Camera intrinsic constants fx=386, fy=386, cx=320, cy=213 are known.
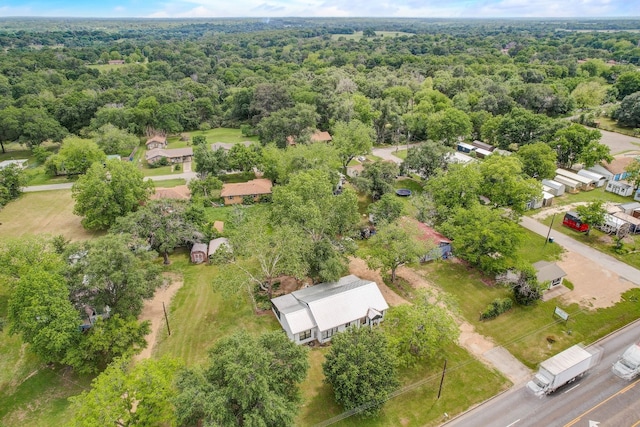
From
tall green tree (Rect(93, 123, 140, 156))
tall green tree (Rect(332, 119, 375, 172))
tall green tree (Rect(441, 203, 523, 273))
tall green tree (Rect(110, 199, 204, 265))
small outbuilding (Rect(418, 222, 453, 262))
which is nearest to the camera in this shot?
tall green tree (Rect(441, 203, 523, 273))

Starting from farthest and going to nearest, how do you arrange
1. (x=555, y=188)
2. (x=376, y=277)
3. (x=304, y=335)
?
(x=555, y=188)
(x=376, y=277)
(x=304, y=335)

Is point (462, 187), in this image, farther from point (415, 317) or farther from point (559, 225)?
point (415, 317)

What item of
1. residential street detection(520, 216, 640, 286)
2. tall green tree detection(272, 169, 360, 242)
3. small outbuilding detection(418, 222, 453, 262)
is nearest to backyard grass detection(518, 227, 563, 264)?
residential street detection(520, 216, 640, 286)

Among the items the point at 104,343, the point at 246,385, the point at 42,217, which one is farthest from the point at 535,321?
the point at 42,217

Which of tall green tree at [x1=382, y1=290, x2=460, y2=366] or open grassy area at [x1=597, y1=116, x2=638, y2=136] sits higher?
tall green tree at [x1=382, y1=290, x2=460, y2=366]

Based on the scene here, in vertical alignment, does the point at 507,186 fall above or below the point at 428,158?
above

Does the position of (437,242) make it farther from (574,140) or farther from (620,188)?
(574,140)

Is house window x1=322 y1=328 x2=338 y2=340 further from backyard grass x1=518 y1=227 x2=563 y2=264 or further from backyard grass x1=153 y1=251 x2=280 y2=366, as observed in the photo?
backyard grass x1=518 y1=227 x2=563 y2=264
